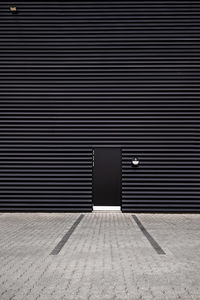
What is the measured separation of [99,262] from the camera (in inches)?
268

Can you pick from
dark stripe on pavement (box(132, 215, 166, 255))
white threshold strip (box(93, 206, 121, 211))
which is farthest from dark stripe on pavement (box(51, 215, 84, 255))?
white threshold strip (box(93, 206, 121, 211))

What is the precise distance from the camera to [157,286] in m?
5.44

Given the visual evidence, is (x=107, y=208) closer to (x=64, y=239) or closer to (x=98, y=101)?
(x=98, y=101)

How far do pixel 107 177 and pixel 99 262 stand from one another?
8499mm

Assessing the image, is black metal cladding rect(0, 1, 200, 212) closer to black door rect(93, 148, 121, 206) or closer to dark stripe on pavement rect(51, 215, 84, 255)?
black door rect(93, 148, 121, 206)

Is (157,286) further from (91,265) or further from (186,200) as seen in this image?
(186,200)

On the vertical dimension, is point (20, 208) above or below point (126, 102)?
below

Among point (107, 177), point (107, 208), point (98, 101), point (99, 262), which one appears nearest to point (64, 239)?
point (99, 262)

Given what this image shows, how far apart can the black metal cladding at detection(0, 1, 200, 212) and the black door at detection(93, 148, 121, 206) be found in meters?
0.40

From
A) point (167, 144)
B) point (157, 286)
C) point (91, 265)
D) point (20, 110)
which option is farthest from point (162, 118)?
point (157, 286)

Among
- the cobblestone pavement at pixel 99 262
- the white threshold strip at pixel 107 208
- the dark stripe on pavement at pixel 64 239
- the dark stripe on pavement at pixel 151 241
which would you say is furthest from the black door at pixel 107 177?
the cobblestone pavement at pixel 99 262

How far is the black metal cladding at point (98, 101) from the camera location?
48.4 feet

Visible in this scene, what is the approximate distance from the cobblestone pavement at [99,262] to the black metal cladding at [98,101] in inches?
127

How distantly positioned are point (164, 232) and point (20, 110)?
7039 mm
